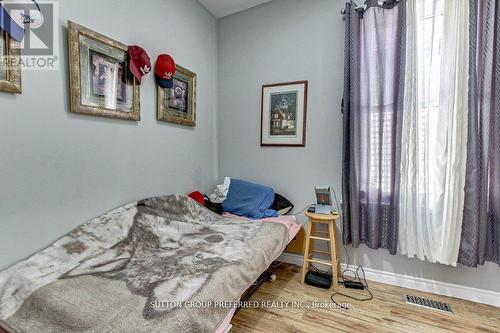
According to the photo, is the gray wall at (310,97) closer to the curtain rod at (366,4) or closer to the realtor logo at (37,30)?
the curtain rod at (366,4)

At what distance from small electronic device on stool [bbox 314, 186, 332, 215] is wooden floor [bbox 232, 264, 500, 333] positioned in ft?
2.16

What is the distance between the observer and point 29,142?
1.28 m

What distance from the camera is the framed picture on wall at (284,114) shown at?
241 centimetres

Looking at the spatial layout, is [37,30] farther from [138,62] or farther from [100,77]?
[138,62]

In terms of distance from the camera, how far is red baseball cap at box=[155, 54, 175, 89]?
2.00m

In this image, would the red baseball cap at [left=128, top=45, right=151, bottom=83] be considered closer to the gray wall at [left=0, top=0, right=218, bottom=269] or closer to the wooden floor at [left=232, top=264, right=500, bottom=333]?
the gray wall at [left=0, top=0, right=218, bottom=269]

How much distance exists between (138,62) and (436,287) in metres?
2.94

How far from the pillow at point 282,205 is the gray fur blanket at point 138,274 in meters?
0.48

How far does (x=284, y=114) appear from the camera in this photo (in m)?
2.48

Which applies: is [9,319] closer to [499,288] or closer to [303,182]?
[303,182]

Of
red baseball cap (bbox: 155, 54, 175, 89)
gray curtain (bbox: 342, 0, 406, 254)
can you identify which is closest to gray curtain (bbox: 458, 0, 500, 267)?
gray curtain (bbox: 342, 0, 406, 254)

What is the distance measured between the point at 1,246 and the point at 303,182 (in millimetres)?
2190

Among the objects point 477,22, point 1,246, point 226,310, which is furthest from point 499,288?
point 1,246

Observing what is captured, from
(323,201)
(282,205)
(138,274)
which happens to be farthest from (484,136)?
(138,274)
